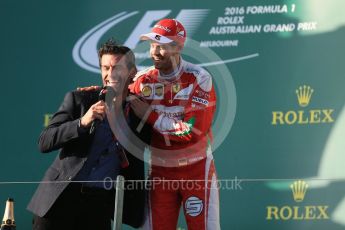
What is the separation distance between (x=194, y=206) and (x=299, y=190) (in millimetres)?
1387

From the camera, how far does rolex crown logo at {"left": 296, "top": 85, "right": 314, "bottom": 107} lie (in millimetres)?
4742

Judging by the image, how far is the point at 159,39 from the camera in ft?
11.4

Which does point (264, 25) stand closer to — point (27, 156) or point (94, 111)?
point (27, 156)

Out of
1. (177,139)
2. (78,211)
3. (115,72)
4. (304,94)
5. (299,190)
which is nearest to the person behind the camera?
(78,211)

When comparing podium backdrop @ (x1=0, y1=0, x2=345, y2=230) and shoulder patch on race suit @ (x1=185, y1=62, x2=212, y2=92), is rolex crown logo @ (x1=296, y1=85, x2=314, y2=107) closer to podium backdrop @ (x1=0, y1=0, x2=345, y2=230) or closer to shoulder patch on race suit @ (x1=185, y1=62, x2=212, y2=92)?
podium backdrop @ (x1=0, y1=0, x2=345, y2=230)

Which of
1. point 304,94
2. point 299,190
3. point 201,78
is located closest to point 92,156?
point 201,78

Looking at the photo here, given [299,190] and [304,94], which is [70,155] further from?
[304,94]

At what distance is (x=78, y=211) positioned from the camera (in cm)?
301

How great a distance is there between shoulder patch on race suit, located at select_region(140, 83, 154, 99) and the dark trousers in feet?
1.78

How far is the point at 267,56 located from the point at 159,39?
1521 millimetres

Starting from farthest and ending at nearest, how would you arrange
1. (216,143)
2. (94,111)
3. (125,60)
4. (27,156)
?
(27,156), (216,143), (125,60), (94,111)

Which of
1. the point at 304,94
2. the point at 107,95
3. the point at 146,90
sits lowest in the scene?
the point at 107,95

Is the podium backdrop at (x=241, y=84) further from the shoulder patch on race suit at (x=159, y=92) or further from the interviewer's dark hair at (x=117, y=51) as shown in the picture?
the interviewer's dark hair at (x=117, y=51)

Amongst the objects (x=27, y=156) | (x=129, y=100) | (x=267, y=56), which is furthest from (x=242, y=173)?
(x=129, y=100)
